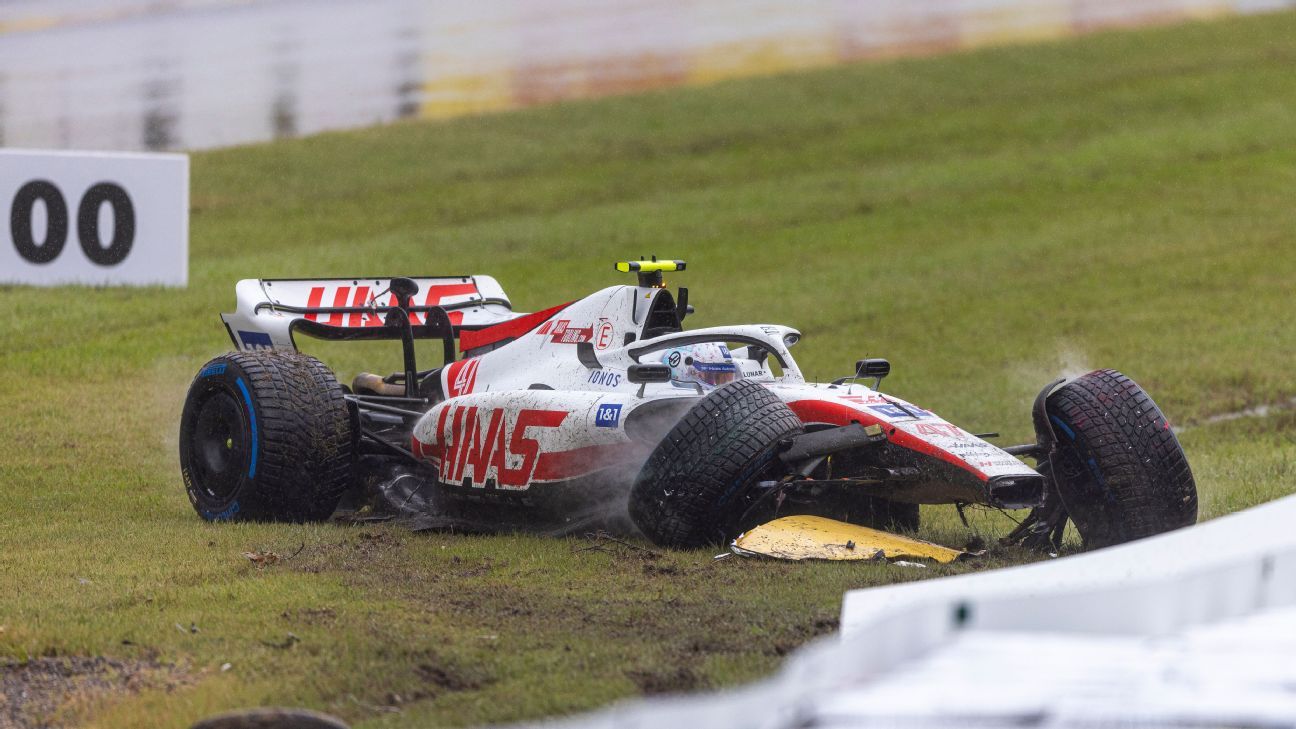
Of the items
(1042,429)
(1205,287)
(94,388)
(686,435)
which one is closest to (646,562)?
(686,435)

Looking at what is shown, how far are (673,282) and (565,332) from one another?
35.0 feet

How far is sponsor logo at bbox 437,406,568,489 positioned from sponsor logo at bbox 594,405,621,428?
20 cm

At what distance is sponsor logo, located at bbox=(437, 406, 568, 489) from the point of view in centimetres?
870

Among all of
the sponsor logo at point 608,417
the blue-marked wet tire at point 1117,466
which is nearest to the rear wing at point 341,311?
the sponsor logo at point 608,417

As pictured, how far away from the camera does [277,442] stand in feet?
29.6

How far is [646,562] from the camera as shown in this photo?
762cm

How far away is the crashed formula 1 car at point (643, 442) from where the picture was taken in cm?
787

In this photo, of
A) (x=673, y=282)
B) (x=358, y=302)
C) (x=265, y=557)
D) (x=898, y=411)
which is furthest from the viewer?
(x=673, y=282)

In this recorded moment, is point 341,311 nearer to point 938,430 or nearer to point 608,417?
point 608,417

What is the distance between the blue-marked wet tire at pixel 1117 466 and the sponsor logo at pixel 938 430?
1.92ft

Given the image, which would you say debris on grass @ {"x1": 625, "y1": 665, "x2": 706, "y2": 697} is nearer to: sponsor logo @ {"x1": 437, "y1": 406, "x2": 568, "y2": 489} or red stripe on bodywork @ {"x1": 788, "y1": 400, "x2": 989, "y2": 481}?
red stripe on bodywork @ {"x1": 788, "y1": 400, "x2": 989, "y2": 481}

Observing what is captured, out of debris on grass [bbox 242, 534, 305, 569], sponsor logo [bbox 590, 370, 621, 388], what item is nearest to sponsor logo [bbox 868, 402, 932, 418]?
sponsor logo [bbox 590, 370, 621, 388]

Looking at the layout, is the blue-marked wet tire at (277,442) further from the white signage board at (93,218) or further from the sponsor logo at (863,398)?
the white signage board at (93,218)

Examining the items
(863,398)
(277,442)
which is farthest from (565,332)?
(863,398)
